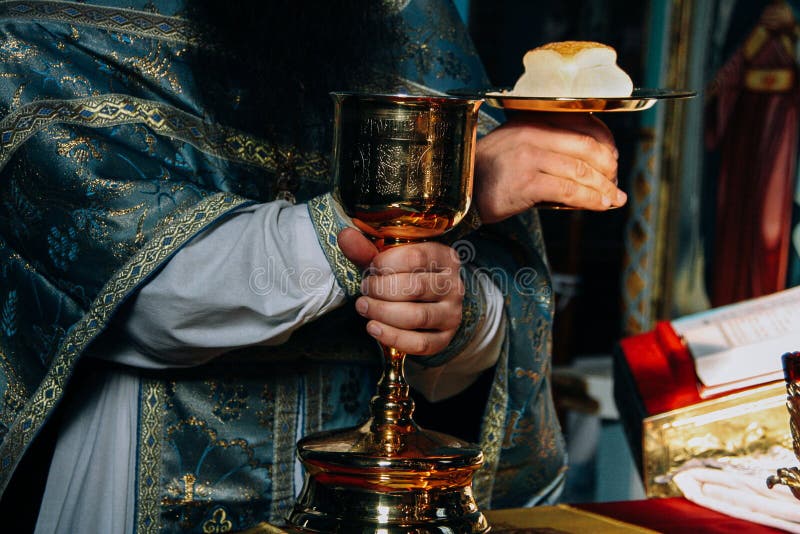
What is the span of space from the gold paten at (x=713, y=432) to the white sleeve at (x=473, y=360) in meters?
0.24

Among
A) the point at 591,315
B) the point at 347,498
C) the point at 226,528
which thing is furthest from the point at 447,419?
the point at 591,315

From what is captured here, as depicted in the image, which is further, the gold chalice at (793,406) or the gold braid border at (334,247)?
the gold braid border at (334,247)

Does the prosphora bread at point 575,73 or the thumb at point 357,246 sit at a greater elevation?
the prosphora bread at point 575,73

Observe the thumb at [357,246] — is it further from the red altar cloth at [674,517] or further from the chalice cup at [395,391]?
the red altar cloth at [674,517]

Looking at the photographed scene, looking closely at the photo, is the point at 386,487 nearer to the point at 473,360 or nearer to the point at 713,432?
the point at 473,360

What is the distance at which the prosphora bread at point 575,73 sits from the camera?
110cm

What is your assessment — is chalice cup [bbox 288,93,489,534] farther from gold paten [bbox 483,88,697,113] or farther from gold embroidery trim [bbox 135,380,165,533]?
gold embroidery trim [bbox 135,380,165,533]

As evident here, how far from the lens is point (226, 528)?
1.42 metres

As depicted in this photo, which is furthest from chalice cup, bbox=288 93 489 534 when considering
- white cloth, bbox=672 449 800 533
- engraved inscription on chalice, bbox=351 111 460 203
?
white cloth, bbox=672 449 800 533

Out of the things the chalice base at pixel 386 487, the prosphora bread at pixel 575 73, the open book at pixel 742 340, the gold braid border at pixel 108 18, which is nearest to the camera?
the chalice base at pixel 386 487

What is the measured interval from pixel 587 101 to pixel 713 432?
22.4 inches

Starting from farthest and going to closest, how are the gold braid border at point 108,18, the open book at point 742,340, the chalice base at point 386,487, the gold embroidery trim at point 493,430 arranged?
the gold embroidery trim at point 493,430, the open book at point 742,340, the gold braid border at point 108,18, the chalice base at point 386,487

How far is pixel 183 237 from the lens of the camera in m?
1.21

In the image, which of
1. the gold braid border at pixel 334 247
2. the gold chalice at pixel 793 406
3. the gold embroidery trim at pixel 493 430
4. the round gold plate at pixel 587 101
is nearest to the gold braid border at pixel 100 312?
the gold braid border at pixel 334 247
